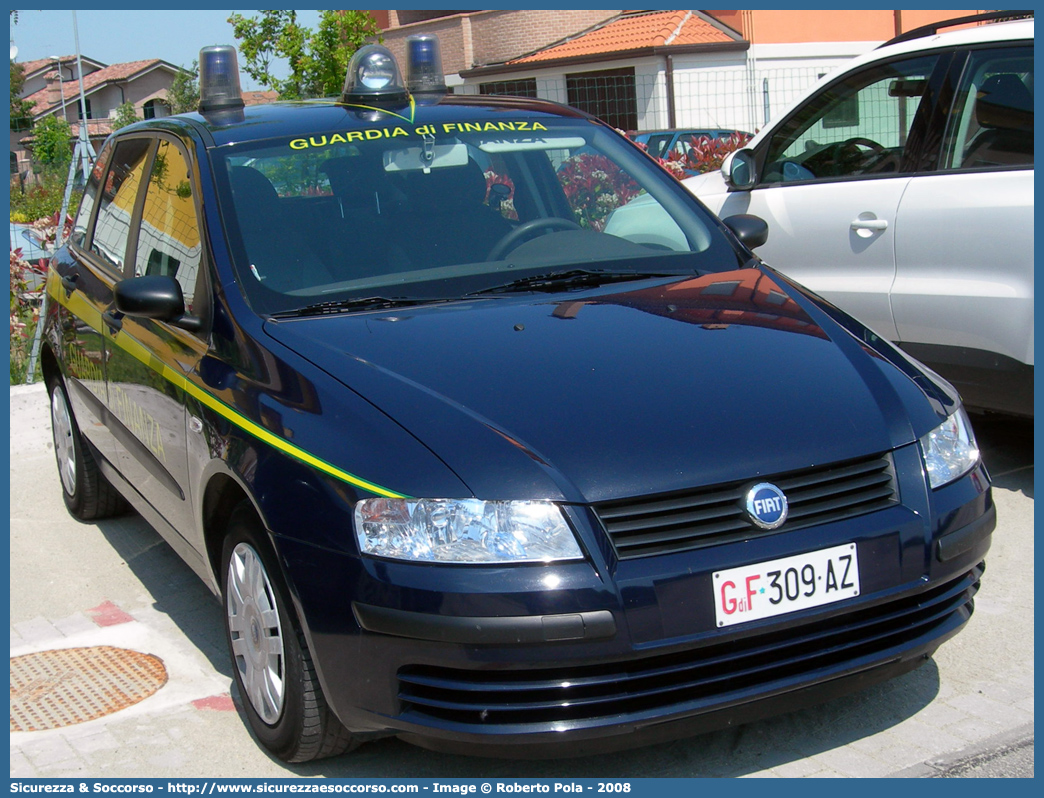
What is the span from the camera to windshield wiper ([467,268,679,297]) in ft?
12.2

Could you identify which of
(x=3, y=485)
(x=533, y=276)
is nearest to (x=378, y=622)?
(x=533, y=276)

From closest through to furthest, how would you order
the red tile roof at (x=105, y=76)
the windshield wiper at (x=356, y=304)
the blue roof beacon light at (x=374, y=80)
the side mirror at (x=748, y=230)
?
the windshield wiper at (x=356, y=304) → the side mirror at (x=748, y=230) → the blue roof beacon light at (x=374, y=80) → the red tile roof at (x=105, y=76)

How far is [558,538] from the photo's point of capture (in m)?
2.63

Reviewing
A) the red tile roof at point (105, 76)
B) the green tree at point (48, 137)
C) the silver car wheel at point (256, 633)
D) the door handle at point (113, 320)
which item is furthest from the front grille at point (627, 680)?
the red tile roof at point (105, 76)

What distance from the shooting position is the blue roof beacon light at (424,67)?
4.85 m

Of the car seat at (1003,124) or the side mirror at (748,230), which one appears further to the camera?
the car seat at (1003,124)

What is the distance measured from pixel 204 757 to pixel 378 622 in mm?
981

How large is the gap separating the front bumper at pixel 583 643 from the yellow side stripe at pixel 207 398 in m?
0.18

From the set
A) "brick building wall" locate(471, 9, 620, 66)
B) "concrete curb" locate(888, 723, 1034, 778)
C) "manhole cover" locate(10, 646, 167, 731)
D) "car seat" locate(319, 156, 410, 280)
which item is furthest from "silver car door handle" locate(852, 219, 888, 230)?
"brick building wall" locate(471, 9, 620, 66)

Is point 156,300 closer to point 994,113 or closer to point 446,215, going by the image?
point 446,215

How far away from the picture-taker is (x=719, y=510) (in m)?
2.71

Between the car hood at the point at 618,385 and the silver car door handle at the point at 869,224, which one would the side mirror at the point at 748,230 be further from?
the silver car door handle at the point at 869,224

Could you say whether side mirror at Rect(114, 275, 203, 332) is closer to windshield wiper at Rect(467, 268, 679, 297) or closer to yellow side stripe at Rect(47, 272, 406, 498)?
yellow side stripe at Rect(47, 272, 406, 498)

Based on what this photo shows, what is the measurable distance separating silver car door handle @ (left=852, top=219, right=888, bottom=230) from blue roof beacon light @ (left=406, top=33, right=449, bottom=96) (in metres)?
1.99
